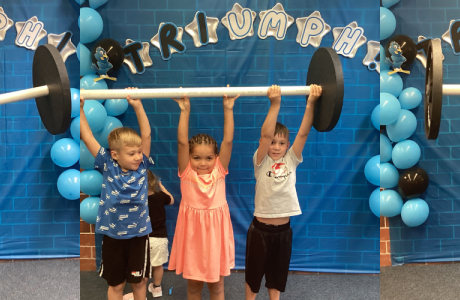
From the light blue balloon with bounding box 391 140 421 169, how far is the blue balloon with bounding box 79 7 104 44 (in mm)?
2362

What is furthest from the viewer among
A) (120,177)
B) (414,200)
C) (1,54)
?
(414,200)

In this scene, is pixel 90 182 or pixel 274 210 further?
pixel 90 182

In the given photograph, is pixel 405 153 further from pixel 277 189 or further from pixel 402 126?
pixel 277 189

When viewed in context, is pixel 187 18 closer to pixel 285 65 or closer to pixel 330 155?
pixel 285 65

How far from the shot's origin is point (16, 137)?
9.71 ft

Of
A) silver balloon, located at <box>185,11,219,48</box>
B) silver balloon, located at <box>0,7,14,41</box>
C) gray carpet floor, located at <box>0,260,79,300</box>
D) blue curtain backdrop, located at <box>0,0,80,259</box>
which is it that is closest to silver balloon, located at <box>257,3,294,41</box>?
silver balloon, located at <box>185,11,219,48</box>

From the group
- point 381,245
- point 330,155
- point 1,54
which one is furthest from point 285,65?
point 1,54

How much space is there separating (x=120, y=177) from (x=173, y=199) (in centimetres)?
83

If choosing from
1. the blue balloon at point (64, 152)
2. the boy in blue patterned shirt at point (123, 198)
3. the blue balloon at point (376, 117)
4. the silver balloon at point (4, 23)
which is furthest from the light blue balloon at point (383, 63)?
the silver balloon at point (4, 23)

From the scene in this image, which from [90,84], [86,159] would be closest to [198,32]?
→ [90,84]

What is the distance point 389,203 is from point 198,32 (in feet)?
6.40

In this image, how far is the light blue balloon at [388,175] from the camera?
298 centimetres

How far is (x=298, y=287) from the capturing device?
9.82 ft

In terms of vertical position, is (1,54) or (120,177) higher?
(1,54)
